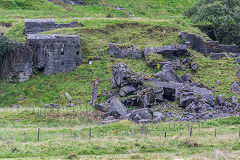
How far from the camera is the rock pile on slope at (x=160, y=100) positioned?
29969mm

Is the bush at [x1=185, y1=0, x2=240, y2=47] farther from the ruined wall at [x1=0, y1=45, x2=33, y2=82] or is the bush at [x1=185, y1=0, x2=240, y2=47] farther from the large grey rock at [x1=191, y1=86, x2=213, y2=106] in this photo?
the ruined wall at [x1=0, y1=45, x2=33, y2=82]

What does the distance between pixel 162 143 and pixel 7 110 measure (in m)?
12.8

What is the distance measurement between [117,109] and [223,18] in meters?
21.8

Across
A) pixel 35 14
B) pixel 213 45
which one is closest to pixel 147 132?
pixel 213 45

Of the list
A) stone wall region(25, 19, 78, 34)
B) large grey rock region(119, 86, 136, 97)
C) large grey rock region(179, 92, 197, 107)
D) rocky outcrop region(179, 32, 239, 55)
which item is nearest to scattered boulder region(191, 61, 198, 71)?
rocky outcrop region(179, 32, 239, 55)

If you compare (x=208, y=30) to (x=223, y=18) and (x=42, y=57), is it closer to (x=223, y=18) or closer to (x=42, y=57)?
(x=223, y=18)

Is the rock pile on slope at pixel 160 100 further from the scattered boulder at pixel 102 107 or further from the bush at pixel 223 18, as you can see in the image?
the bush at pixel 223 18

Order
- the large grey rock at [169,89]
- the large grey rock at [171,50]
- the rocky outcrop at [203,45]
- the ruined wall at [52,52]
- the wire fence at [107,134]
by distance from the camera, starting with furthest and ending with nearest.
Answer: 1. the rocky outcrop at [203,45]
2. the large grey rock at [171,50]
3. the ruined wall at [52,52]
4. the large grey rock at [169,89]
5. the wire fence at [107,134]

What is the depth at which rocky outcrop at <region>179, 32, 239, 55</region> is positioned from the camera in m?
41.5

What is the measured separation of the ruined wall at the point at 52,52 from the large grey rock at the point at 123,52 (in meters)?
3.93

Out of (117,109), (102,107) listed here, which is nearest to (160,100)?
(117,109)

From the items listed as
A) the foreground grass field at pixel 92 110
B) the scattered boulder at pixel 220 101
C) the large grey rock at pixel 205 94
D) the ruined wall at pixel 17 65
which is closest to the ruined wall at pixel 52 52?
the ruined wall at pixel 17 65

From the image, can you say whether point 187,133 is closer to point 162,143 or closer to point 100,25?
point 162,143

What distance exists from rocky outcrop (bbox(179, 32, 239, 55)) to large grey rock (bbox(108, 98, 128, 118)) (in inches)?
527
